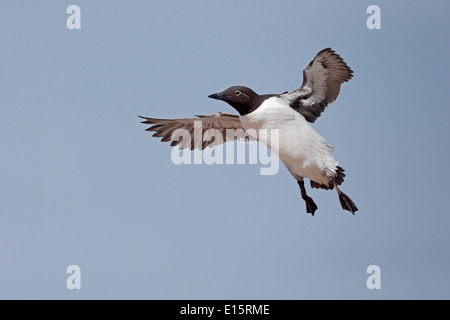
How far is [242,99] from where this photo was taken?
13.3 meters

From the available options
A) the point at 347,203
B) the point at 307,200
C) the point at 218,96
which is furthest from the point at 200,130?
the point at 347,203

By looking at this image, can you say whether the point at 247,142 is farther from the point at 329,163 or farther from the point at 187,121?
the point at 329,163

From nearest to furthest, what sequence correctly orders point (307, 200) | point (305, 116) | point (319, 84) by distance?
point (319, 84) → point (305, 116) → point (307, 200)

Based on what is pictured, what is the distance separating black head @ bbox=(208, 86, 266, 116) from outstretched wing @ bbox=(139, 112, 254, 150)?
1.44 meters

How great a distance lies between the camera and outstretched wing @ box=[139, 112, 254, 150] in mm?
15008

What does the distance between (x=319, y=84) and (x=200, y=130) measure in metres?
2.92

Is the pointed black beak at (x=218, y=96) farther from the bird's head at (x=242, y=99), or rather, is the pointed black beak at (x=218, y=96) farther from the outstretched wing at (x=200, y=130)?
the outstretched wing at (x=200, y=130)

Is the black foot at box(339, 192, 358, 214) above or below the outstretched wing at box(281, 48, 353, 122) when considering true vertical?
below

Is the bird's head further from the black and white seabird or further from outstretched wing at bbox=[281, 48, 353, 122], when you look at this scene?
outstretched wing at bbox=[281, 48, 353, 122]

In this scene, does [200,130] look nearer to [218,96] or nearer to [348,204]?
[218,96]

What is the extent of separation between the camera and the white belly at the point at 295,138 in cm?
1317

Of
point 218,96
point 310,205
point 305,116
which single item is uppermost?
point 218,96

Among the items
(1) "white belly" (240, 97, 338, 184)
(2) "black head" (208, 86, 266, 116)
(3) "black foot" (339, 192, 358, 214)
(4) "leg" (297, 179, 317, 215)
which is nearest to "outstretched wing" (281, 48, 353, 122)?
(1) "white belly" (240, 97, 338, 184)

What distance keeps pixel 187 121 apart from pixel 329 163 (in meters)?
3.41
